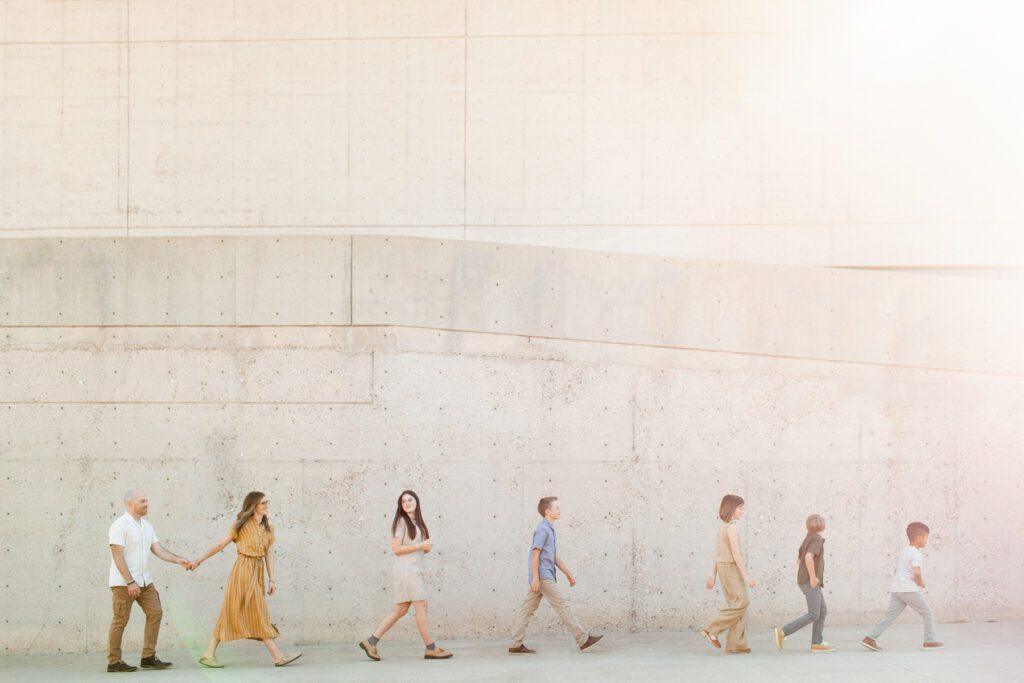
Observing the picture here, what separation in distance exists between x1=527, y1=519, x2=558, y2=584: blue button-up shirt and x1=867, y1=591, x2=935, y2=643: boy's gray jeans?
3.27 m

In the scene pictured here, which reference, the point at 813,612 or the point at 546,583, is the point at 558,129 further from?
the point at 813,612

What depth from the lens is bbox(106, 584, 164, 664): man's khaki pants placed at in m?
10.2

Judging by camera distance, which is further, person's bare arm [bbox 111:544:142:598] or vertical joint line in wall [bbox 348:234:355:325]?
vertical joint line in wall [bbox 348:234:355:325]

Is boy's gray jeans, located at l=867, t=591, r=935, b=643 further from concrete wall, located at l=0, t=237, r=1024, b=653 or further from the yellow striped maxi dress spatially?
the yellow striped maxi dress

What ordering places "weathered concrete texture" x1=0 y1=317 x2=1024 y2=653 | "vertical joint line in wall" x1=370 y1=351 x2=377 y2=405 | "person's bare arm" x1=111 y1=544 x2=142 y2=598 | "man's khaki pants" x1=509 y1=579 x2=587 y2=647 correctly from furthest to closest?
"vertical joint line in wall" x1=370 y1=351 x2=377 y2=405
"weathered concrete texture" x1=0 y1=317 x2=1024 y2=653
"man's khaki pants" x1=509 y1=579 x2=587 y2=647
"person's bare arm" x1=111 y1=544 x2=142 y2=598

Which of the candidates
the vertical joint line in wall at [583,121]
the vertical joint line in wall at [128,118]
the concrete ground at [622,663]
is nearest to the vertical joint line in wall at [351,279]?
the concrete ground at [622,663]

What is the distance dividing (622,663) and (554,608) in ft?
3.18

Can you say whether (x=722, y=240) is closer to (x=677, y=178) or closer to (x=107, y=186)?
(x=677, y=178)

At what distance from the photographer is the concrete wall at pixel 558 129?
16109 mm

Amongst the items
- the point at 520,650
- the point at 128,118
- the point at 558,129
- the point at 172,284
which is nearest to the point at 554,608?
the point at 520,650

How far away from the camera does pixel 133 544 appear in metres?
10.2

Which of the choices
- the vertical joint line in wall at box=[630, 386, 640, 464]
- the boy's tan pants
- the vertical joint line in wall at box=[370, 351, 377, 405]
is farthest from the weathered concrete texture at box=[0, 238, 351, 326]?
the boy's tan pants

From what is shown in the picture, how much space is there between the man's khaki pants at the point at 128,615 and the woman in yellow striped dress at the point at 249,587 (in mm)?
563

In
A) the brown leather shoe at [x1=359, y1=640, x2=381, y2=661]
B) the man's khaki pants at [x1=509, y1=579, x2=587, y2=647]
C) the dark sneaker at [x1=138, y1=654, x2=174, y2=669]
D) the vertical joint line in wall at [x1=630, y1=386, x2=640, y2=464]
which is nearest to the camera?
the dark sneaker at [x1=138, y1=654, x2=174, y2=669]
